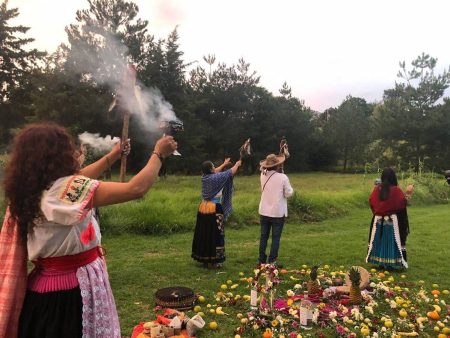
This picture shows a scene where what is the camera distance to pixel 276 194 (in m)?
7.67

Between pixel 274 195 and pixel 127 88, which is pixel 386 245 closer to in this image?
pixel 274 195

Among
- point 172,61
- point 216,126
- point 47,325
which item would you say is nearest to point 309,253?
point 47,325

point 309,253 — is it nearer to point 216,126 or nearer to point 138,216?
A: point 138,216

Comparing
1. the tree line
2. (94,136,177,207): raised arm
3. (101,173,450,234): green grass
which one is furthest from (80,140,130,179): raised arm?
the tree line

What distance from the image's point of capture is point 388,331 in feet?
17.3

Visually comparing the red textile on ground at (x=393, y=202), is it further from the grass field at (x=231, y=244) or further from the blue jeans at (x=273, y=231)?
the blue jeans at (x=273, y=231)

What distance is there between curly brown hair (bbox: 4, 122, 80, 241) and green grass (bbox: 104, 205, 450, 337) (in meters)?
3.03

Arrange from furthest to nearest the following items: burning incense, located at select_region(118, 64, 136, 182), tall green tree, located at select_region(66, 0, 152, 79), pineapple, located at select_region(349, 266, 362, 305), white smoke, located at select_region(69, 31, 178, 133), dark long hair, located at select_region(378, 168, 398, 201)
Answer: tall green tree, located at select_region(66, 0, 152, 79)
dark long hair, located at select_region(378, 168, 398, 201)
pineapple, located at select_region(349, 266, 362, 305)
white smoke, located at select_region(69, 31, 178, 133)
burning incense, located at select_region(118, 64, 136, 182)

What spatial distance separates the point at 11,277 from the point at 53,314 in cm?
37

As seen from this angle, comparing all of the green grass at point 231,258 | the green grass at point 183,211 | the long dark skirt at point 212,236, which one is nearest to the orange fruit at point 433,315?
the green grass at point 231,258

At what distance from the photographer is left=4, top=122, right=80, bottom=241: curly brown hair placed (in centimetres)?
263

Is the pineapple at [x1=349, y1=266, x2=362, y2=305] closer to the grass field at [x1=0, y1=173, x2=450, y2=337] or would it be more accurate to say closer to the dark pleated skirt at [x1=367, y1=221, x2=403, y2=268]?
the grass field at [x1=0, y1=173, x2=450, y2=337]

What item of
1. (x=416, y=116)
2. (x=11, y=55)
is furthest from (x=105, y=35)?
(x=416, y=116)

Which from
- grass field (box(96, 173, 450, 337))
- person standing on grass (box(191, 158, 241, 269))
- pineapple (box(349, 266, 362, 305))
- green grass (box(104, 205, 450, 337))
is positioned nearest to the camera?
pineapple (box(349, 266, 362, 305))
